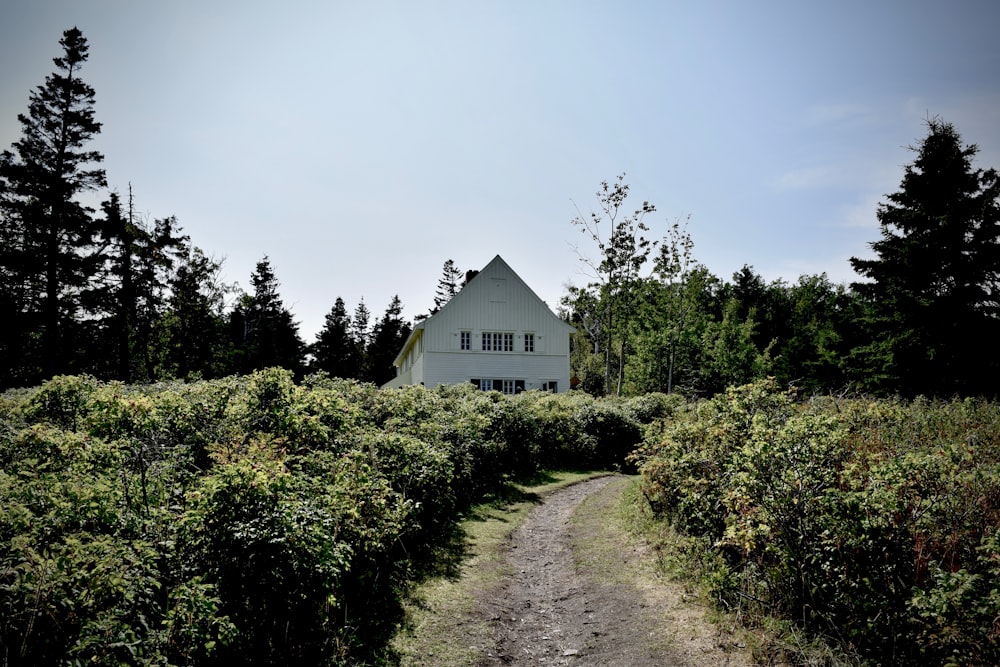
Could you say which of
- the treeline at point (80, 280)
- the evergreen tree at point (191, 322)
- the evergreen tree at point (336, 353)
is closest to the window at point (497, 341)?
the treeline at point (80, 280)

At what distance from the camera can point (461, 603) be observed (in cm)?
711

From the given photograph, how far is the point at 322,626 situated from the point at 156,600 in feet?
5.67

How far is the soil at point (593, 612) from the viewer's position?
5715 millimetres

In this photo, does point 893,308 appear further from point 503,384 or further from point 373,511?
point 373,511

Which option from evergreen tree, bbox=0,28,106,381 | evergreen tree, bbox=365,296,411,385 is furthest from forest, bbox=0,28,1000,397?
evergreen tree, bbox=365,296,411,385

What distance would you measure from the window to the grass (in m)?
21.8

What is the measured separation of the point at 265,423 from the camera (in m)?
6.86

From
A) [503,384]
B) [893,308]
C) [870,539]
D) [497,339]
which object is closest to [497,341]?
[497,339]

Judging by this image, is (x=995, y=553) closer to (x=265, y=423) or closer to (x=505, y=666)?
(x=505, y=666)

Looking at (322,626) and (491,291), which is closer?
(322,626)

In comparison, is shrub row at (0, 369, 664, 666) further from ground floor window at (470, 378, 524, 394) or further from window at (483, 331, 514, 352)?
window at (483, 331, 514, 352)

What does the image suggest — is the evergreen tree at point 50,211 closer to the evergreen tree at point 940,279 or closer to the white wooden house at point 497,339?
the white wooden house at point 497,339

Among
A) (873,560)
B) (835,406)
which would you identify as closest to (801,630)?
(873,560)

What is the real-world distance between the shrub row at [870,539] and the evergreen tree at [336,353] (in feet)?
198
